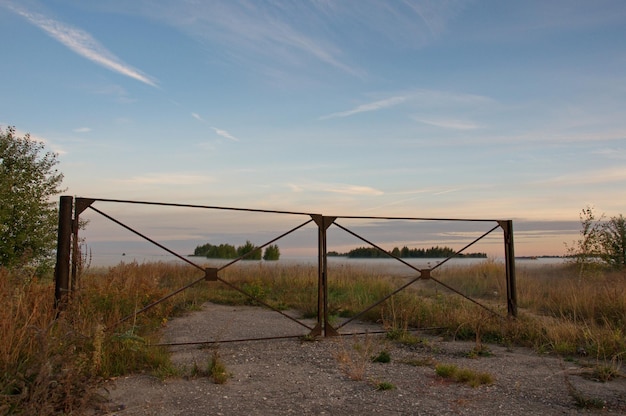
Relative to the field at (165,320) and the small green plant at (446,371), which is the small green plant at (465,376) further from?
the field at (165,320)

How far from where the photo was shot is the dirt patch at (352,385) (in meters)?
3.98

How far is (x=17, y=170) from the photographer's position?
12.0 metres

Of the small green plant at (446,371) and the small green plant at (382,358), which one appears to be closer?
the small green plant at (446,371)

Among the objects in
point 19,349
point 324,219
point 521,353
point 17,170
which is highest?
point 17,170

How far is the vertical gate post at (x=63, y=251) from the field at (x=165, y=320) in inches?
6.4

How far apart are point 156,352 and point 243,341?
1.59 m

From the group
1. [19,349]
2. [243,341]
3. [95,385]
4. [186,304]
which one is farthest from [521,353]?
[186,304]

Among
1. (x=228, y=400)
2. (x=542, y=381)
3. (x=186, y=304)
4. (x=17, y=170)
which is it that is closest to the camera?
(x=228, y=400)

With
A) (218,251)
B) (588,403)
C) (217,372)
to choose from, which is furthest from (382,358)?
(218,251)

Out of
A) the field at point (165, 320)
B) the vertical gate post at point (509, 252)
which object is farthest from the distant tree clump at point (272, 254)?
the vertical gate post at point (509, 252)

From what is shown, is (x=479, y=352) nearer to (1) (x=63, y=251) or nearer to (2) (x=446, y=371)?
(2) (x=446, y=371)

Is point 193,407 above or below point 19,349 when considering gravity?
below

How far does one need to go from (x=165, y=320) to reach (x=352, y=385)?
13.4ft

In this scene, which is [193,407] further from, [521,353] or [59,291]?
[521,353]
